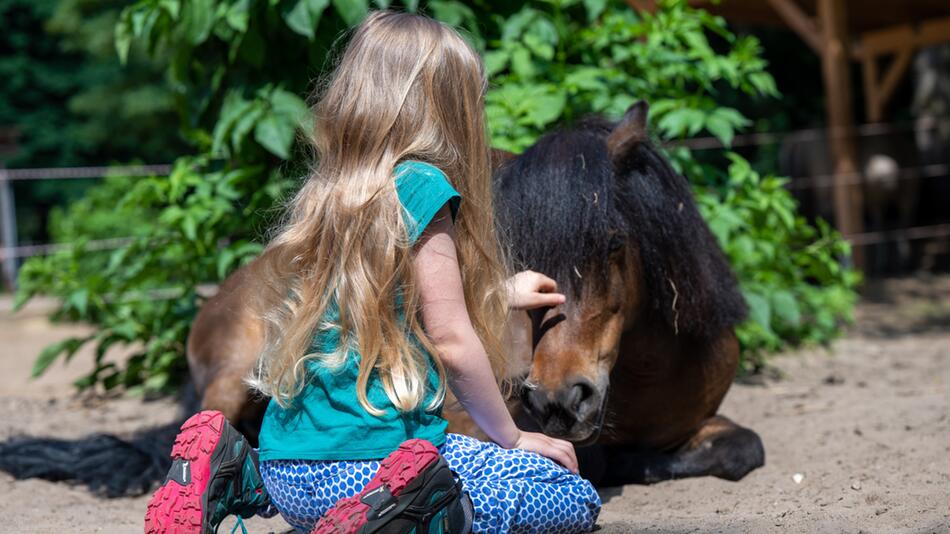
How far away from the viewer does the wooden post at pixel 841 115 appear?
7.91m

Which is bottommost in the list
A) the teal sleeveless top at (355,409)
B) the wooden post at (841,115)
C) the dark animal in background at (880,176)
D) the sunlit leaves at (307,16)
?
the dark animal in background at (880,176)

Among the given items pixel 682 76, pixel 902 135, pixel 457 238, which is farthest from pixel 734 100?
pixel 457 238

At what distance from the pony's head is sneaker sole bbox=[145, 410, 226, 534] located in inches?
29.4

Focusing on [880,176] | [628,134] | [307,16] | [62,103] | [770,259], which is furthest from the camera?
[62,103]

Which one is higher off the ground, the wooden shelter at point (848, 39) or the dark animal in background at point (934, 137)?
the wooden shelter at point (848, 39)

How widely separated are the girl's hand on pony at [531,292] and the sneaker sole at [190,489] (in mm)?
723

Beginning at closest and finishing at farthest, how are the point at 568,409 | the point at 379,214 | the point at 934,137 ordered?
the point at 379,214 < the point at 568,409 < the point at 934,137

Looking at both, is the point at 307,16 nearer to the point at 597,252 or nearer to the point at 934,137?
the point at 597,252

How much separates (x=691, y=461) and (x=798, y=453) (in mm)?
477

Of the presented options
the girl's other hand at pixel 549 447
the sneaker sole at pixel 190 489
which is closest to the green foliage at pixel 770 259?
the girl's other hand at pixel 549 447

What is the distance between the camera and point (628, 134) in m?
2.74

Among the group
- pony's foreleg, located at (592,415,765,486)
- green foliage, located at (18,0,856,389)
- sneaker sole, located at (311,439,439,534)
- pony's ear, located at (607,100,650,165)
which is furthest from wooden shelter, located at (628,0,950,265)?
sneaker sole, located at (311,439,439,534)

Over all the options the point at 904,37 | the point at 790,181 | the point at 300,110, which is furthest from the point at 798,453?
the point at 904,37

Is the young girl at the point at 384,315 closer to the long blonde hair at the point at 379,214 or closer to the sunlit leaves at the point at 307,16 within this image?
the long blonde hair at the point at 379,214
